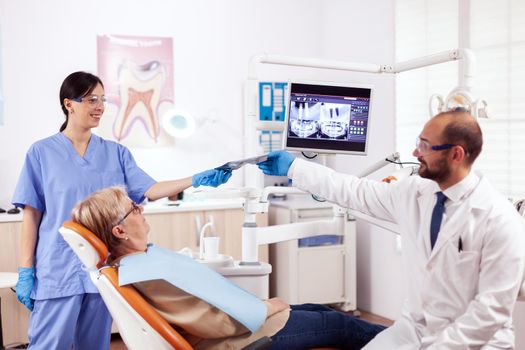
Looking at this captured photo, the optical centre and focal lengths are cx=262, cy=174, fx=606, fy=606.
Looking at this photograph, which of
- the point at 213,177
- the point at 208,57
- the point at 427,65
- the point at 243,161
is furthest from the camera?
the point at 208,57

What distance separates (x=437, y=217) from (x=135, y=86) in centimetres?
254

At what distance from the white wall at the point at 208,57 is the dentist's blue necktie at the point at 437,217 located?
2.10 meters

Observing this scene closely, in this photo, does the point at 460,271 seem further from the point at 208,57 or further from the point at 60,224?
the point at 208,57

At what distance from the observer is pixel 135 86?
3.72 m

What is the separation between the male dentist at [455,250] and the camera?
1470 mm

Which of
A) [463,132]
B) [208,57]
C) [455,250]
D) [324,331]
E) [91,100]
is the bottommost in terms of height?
[324,331]

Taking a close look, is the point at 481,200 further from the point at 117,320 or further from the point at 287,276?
the point at 287,276

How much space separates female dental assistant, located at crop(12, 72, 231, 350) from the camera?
2.06m

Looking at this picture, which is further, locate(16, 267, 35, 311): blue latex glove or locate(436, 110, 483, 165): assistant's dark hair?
locate(16, 267, 35, 311): blue latex glove

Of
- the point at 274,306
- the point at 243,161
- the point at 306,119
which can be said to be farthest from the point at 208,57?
the point at 274,306

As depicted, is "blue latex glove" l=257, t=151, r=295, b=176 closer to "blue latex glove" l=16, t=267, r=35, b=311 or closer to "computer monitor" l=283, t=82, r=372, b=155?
"computer monitor" l=283, t=82, r=372, b=155

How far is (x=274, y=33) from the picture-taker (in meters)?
4.12

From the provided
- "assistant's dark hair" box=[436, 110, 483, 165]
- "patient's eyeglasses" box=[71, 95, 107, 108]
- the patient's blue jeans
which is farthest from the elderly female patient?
"assistant's dark hair" box=[436, 110, 483, 165]

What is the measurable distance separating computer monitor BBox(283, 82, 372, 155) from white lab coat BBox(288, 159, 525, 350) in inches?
20.1
